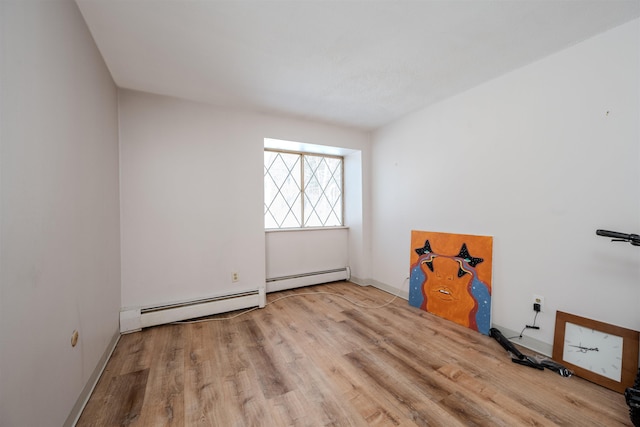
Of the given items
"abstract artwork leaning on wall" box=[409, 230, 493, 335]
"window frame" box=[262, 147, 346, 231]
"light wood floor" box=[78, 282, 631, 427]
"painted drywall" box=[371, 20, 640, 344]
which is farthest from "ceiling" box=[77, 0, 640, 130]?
"light wood floor" box=[78, 282, 631, 427]

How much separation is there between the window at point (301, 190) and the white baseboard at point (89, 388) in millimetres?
2077

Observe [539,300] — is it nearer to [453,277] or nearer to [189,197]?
[453,277]

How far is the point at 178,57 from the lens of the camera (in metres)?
1.95

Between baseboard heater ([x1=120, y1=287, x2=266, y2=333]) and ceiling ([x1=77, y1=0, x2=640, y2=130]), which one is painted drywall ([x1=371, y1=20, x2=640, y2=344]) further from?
baseboard heater ([x1=120, y1=287, x2=266, y2=333])

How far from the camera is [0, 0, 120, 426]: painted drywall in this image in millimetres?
905

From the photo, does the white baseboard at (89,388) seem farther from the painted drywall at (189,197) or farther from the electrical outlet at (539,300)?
the electrical outlet at (539,300)

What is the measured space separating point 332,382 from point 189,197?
7.38ft

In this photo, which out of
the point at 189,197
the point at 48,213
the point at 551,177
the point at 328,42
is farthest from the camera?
the point at 189,197

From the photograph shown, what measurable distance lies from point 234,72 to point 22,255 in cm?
188

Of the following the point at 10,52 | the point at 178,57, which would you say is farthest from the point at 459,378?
the point at 178,57

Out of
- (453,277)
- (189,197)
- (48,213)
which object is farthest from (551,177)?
(189,197)

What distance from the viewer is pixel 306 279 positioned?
12.3ft

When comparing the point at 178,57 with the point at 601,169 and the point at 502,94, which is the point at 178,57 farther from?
the point at 601,169

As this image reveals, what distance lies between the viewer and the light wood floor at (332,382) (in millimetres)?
1381
